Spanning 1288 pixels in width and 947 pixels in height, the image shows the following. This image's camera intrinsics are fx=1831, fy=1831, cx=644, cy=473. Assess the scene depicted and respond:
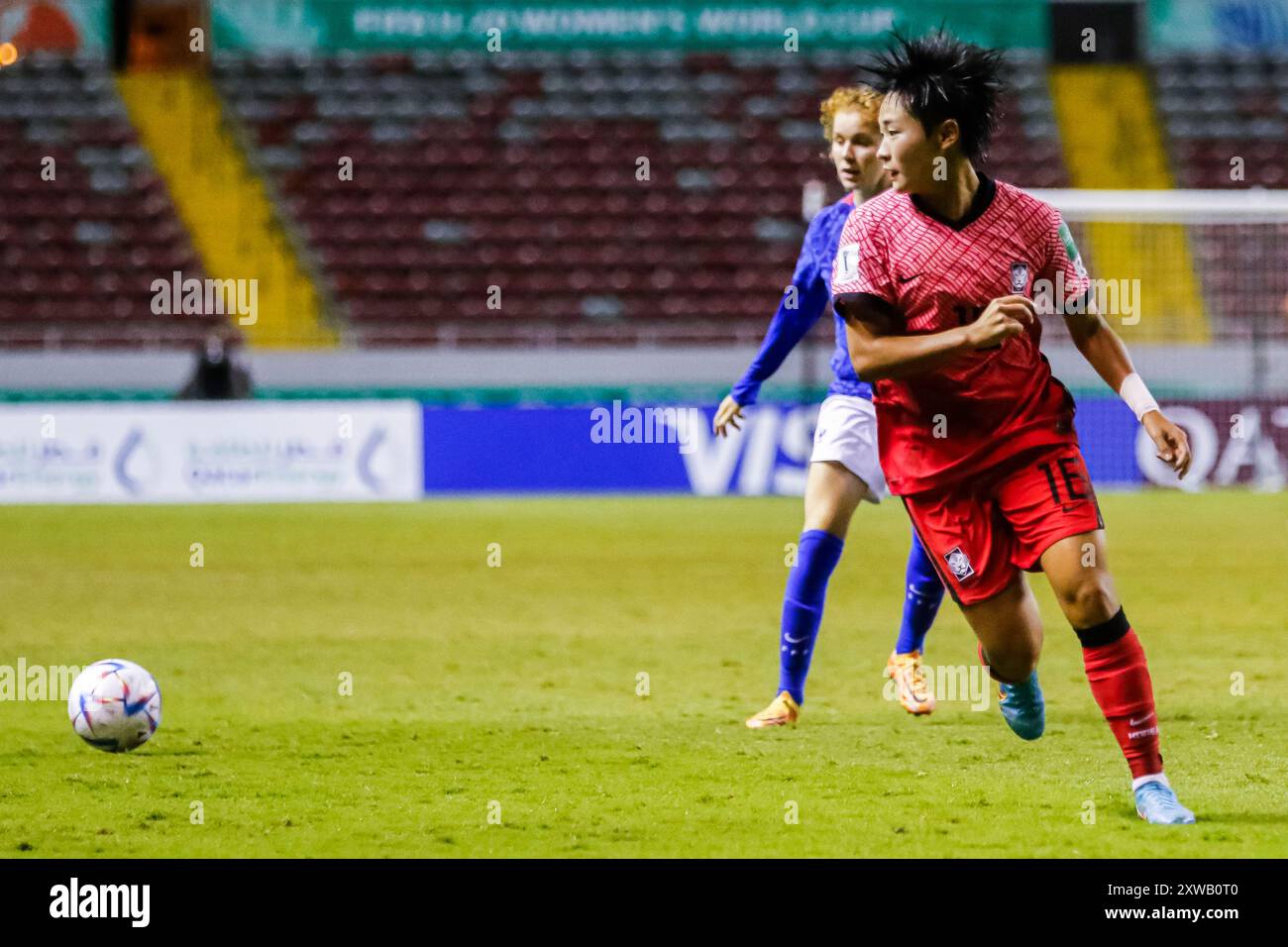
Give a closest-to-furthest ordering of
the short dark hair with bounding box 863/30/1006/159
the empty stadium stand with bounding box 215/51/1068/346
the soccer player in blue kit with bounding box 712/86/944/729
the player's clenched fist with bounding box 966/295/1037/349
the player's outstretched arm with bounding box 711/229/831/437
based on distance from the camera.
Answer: the player's clenched fist with bounding box 966/295/1037/349 → the short dark hair with bounding box 863/30/1006/159 → the soccer player in blue kit with bounding box 712/86/944/729 → the player's outstretched arm with bounding box 711/229/831/437 → the empty stadium stand with bounding box 215/51/1068/346

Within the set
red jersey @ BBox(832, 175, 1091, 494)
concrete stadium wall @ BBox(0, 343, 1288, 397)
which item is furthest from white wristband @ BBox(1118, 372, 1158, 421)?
concrete stadium wall @ BBox(0, 343, 1288, 397)

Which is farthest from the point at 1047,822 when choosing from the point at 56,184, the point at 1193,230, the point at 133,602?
the point at 56,184

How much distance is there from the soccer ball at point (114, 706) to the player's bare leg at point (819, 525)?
2.20 m

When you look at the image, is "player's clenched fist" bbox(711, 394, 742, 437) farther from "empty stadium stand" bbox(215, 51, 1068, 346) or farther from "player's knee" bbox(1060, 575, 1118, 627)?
"empty stadium stand" bbox(215, 51, 1068, 346)

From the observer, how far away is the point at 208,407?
1850 centimetres

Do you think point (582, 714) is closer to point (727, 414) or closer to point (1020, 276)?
point (727, 414)

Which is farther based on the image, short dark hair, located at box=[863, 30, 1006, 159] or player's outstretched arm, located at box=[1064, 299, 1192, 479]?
player's outstretched arm, located at box=[1064, 299, 1192, 479]

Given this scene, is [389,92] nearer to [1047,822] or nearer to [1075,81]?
[1075,81]

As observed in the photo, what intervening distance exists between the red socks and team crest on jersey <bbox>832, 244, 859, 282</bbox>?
1175 millimetres

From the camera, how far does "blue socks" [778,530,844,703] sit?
6.84 meters

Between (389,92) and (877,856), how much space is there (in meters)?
24.1

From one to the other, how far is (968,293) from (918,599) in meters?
2.25

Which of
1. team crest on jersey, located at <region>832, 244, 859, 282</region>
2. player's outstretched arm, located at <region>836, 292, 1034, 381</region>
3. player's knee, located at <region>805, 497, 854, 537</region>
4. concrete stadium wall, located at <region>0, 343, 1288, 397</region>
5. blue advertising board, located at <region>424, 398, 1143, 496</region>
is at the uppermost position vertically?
concrete stadium wall, located at <region>0, 343, 1288, 397</region>

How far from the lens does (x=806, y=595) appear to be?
686cm
